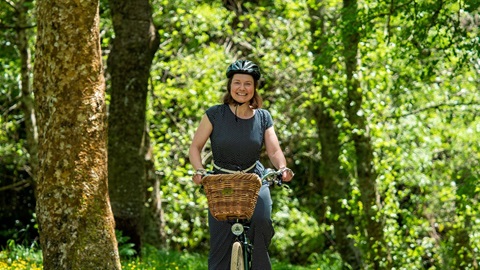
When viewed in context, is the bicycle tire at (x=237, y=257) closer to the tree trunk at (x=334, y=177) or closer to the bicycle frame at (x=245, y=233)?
the bicycle frame at (x=245, y=233)

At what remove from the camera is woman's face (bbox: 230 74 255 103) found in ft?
22.9

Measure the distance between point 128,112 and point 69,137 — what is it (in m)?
4.77

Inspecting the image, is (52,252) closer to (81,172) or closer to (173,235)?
(81,172)

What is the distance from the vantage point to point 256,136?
704 cm

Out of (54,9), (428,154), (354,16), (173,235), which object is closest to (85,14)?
(54,9)

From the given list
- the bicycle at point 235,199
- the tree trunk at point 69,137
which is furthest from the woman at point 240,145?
the tree trunk at point 69,137

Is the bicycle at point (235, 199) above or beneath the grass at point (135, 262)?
above

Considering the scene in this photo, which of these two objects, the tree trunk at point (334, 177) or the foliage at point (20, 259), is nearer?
the foliage at point (20, 259)

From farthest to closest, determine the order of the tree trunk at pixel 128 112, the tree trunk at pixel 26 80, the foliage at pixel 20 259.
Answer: the tree trunk at pixel 26 80
the tree trunk at pixel 128 112
the foliage at pixel 20 259

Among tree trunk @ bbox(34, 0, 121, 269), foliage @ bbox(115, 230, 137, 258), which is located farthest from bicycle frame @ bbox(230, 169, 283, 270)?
foliage @ bbox(115, 230, 137, 258)

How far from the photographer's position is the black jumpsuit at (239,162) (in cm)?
675

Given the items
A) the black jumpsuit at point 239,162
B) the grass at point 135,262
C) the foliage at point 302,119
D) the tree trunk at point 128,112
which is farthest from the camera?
the foliage at point 302,119

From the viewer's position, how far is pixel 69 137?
23.7ft

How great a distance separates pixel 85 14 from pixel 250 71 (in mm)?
1479
